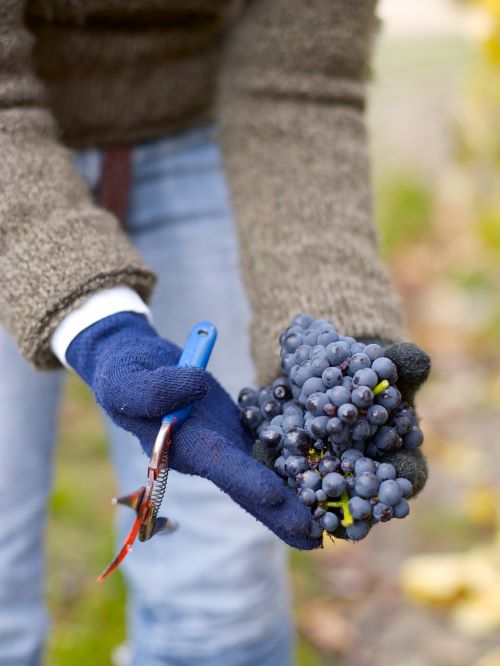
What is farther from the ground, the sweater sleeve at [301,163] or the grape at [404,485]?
the sweater sleeve at [301,163]

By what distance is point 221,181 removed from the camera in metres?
1.36

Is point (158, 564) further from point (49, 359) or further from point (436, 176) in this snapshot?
point (436, 176)

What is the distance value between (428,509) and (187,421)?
1562 millimetres

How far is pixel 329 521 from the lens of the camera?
855mm

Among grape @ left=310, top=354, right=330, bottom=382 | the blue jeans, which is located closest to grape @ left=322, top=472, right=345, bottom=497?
grape @ left=310, top=354, right=330, bottom=382

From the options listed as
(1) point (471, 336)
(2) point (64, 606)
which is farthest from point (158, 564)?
(1) point (471, 336)

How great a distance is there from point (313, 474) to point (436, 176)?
397 cm

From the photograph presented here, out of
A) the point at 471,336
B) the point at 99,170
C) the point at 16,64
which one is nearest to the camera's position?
the point at 16,64

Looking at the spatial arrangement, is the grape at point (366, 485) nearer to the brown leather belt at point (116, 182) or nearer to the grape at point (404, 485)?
the grape at point (404, 485)

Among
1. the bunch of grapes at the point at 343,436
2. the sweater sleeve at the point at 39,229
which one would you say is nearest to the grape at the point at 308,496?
the bunch of grapes at the point at 343,436

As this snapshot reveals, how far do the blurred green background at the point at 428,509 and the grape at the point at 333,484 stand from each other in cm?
60

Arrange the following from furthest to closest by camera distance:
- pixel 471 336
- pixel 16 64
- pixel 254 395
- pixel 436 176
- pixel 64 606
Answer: pixel 436 176 → pixel 471 336 → pixel 64 606 → pixel 16 64 → pixel 254 395

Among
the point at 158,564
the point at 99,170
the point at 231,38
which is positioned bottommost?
the point at 158,564

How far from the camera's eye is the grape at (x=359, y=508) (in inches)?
32.8
